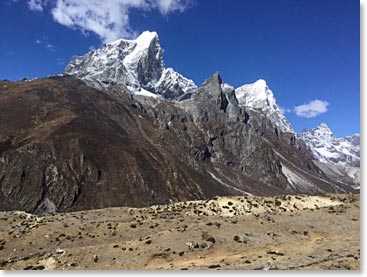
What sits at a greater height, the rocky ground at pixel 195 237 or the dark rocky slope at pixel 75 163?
the dark rocky slope at pixel 75 163

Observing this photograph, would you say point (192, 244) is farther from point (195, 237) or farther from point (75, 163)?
point (75, 163)

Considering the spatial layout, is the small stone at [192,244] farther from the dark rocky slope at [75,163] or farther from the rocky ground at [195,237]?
the dark rocky slope at [75,163]

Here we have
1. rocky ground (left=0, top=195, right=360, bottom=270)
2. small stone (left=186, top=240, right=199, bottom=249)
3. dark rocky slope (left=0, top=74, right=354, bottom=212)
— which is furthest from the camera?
dark rocky slope (left=0, top=74, right=354, bottom=212)

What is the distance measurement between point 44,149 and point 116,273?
134 m

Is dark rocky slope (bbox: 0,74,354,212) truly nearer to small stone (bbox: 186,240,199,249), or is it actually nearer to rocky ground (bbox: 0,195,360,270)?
rocky ground (bbox: 0,195,360,270)

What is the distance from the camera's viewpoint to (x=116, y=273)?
17734 mm

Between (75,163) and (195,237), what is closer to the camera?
(195,237)

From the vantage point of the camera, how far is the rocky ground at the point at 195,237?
929 inches

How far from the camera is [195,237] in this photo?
2992 centimetres

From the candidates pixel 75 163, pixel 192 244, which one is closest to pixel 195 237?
pixel 192 244

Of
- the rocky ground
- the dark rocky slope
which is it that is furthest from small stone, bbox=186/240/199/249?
the dark rocky slope

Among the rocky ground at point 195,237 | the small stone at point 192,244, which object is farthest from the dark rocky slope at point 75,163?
the small stone at point 192,244

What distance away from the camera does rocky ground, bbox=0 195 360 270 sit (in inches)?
929

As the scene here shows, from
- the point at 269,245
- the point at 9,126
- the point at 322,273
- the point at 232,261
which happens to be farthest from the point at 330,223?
the point at 9,126
